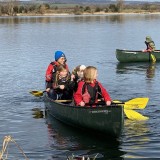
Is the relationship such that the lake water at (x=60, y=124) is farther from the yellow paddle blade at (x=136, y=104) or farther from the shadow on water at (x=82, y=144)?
the yellow paddle blade at (x=136, y=104)

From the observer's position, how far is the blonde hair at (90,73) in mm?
9492

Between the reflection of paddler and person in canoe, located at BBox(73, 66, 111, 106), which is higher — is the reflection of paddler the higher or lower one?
the lower one

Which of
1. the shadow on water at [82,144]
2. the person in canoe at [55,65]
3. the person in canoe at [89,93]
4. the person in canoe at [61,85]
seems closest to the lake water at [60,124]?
the shadow on water at [82,144]

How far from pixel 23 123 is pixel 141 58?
11.8m

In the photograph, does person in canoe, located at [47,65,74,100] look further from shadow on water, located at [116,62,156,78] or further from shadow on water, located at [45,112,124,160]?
shadow on water, located at [116,62,156,78]

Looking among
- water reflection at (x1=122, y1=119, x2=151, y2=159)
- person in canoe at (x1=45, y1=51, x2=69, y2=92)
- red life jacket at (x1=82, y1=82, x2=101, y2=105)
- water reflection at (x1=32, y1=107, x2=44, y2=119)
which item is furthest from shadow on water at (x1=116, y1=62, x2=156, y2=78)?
red life jacket at (x1=82, y1=82, x2=101, y2=105)

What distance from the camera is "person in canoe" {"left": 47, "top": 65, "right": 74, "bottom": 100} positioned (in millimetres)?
11820

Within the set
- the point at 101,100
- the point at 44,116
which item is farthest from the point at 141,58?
the point at 101,100

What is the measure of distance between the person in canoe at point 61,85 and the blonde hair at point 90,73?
1.94m

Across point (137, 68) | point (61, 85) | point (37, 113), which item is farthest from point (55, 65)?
point (137, 68)

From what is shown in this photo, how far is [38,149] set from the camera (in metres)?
9.59

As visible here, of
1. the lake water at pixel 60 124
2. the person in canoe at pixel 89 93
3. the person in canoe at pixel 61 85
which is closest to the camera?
the lake water at pixel 60 124

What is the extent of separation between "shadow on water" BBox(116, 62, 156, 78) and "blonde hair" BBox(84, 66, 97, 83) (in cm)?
979

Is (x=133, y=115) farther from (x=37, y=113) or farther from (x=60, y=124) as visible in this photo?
(x=37, y=113)
